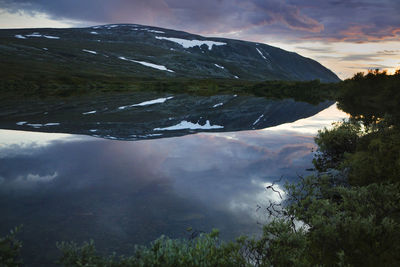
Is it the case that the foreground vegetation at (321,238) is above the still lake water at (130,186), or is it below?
above

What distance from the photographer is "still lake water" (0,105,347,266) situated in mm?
7672

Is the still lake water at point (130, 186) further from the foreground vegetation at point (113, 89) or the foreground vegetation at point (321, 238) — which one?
the foreground vegetation at point (113, 89)

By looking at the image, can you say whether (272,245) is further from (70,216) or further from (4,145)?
(4,145)

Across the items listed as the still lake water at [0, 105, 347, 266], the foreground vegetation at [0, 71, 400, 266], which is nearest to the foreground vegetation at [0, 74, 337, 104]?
the still lake water at [0, 105, 347, 266]

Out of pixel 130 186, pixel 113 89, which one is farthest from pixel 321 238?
pixel 113 89

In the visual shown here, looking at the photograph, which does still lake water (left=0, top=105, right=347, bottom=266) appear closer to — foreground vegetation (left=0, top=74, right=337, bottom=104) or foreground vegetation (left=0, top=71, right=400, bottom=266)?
foreground vegetation (left=0, top=71, right=400, bottom=266)

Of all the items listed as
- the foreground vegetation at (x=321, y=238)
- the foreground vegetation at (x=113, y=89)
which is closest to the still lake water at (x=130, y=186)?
the foreground vegetation at (x=321, y=238)

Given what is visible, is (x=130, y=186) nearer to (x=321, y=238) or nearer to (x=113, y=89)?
(x=321, y=238)

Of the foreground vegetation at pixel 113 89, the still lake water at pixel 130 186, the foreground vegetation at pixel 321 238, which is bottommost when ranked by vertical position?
the still lake water at pixel 130 186

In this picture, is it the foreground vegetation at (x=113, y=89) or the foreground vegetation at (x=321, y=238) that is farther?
the foreground vegetation at (x=113, y=89)

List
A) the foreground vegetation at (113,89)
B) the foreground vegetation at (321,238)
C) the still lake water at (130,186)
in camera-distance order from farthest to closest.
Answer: the foreground vegetation at (113,89)
the still lake water at (130,186)
the foreground vegetation at (321,238)

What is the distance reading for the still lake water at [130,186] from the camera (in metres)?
7.67

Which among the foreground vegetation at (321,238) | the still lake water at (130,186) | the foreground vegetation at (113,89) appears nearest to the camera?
the foreground vegetation at (321,238)

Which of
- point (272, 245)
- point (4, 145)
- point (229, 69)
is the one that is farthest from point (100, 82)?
point (229, 69)
